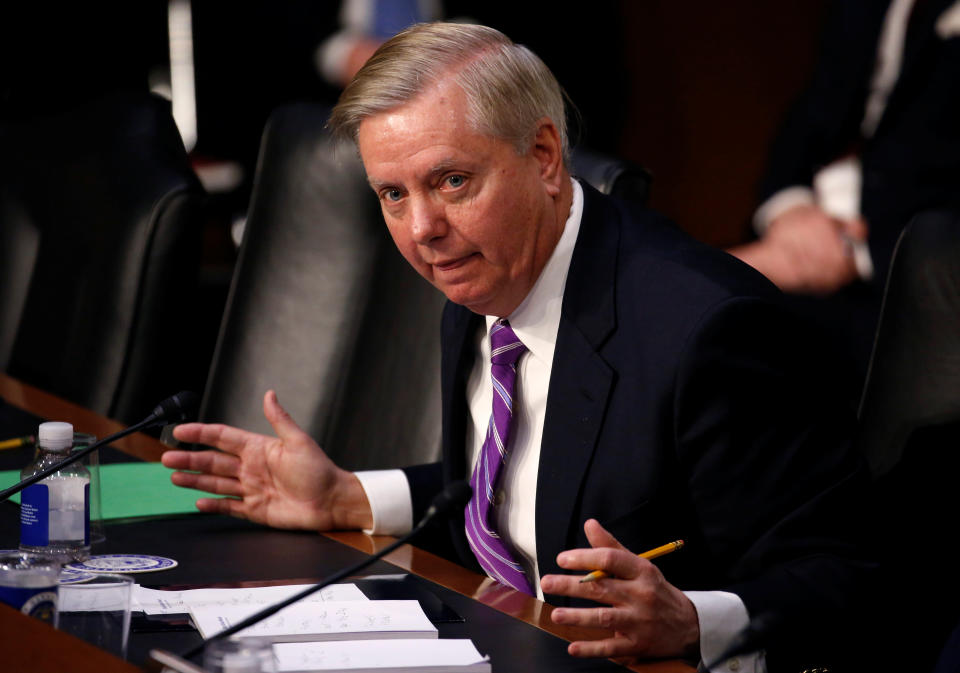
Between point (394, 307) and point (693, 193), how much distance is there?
1.72 meters

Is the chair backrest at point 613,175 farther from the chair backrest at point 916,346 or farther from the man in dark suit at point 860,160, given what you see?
the man in dark suit at point 860,160

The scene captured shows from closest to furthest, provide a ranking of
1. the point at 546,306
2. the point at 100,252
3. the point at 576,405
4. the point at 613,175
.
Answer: the point at 576,405
the point at 546,306
the point at 613,175
the point at 100,252

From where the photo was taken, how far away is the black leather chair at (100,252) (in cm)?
254

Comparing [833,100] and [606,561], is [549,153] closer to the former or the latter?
[606,561]

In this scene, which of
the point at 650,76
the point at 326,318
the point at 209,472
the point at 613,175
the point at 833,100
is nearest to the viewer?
the point at 209,472

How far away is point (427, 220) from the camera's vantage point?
A: 1.54 m

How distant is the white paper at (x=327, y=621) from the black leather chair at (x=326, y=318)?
0.81 meters

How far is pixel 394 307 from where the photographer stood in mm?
2252

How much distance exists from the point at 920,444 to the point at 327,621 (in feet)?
2.57

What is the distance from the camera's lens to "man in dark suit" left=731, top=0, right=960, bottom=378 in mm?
2393

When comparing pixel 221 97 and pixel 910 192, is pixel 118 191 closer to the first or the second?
pixel 221 97

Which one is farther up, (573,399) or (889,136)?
(889,136)

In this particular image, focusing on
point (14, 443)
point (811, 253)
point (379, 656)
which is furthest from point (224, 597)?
point (811, 253)

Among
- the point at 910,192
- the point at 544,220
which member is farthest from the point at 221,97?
the point at 544,220
